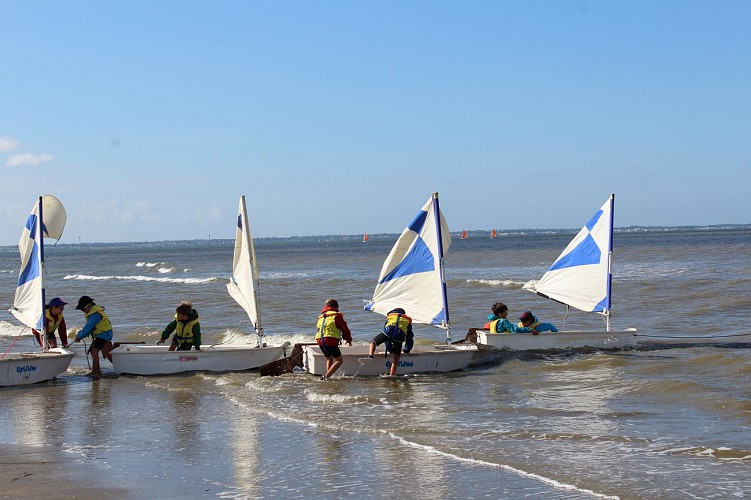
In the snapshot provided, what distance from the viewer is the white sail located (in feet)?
46.4

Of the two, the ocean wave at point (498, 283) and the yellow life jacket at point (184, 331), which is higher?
the yellow life jacket at point (184, 331)

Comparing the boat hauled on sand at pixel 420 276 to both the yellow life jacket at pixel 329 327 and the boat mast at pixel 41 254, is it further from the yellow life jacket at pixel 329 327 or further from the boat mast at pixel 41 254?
the boat mast at pixel 41 254

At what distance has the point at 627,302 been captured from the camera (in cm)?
2542

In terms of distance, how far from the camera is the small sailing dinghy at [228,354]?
45.6 ft

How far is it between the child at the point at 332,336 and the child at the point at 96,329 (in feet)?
12.0

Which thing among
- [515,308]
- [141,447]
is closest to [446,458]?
[141,447]

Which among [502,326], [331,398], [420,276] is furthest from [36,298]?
[502,326]

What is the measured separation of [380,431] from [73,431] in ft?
11.5

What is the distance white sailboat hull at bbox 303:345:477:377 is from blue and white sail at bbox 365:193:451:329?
3.13 feet

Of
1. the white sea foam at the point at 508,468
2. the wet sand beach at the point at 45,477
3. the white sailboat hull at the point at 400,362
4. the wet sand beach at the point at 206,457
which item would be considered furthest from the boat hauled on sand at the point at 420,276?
the wet sand beach at the point at 45,477

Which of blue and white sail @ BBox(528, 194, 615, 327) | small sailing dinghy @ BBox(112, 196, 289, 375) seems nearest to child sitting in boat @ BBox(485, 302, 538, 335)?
blue and white sail @ BBox(528, 194, 615, 327)

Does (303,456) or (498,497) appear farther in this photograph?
(303,456)

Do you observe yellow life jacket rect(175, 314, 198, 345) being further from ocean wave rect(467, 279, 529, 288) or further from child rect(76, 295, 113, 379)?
ocean wave rect(467, 279, 529, 288)

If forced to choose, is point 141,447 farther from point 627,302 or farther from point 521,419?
point 627,302
